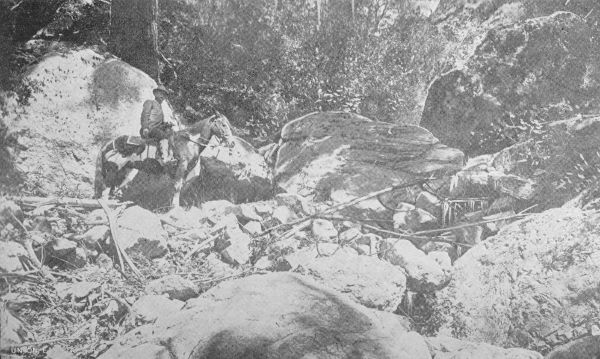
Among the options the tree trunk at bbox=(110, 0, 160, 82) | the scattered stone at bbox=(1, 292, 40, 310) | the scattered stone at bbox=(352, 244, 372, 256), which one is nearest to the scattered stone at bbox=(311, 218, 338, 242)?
the scattered stone at bbox=(352, 244, 372, 256)

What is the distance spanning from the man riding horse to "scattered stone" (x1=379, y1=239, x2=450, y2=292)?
1.51m

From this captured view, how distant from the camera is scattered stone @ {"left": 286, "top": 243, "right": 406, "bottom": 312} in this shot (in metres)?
2.63

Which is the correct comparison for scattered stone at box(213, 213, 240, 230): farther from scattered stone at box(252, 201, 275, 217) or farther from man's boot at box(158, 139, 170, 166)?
man's boot at box(158, 139, 170, 166)

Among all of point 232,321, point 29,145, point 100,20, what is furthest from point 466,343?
point 100,20

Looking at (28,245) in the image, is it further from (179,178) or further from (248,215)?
(248,215)

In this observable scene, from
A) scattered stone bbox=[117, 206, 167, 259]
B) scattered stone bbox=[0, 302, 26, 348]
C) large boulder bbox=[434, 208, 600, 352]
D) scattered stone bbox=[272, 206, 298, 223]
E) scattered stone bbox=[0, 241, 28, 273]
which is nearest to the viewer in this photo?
scattered stone bbox=[0, 302, 26, 348]

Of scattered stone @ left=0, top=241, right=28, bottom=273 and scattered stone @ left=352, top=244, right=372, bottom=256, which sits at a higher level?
scattered stone @ left=352, top=244, right=372, bottom=256

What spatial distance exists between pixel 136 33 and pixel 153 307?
1693 millimetres

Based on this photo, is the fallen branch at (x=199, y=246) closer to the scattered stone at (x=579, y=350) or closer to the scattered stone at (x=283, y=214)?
the scattered stone at (x=283, y=214)

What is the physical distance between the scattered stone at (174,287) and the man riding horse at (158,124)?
2.55ft

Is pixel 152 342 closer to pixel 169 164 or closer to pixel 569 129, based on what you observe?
pixel 169 164

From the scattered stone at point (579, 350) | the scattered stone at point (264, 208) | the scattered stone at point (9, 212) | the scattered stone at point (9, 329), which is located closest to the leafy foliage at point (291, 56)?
the scattered stone at point (264, 208)

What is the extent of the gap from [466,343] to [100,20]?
2.94 meters

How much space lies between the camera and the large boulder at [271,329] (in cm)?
232
